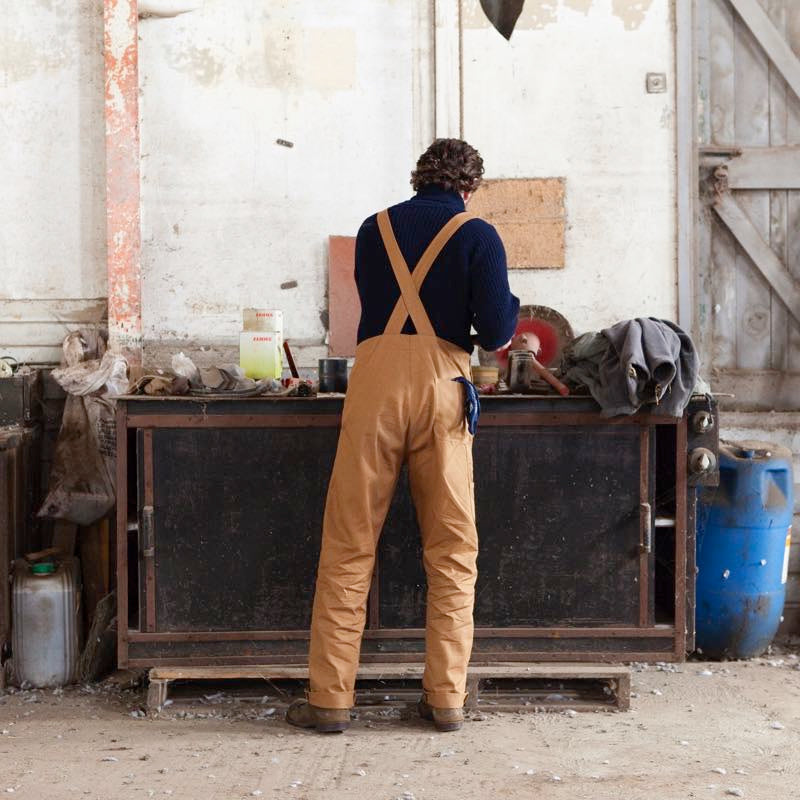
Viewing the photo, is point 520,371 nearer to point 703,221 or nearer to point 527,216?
point 527,216

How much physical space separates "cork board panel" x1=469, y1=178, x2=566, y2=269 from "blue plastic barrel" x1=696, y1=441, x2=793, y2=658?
1196 millimetres

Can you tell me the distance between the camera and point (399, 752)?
11.7 feet

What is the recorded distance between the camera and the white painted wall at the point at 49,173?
4965 millimetres

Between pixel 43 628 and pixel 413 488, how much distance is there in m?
1.72

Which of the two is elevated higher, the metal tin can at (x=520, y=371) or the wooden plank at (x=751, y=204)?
the wooden plank at (x=751, y=204)

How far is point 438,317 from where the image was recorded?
3.63 m

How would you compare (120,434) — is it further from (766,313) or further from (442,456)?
(766,313)

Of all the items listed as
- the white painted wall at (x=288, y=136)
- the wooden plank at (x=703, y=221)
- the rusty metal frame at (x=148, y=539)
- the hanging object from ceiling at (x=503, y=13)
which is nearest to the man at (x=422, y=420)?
the rusty metal frame at (x=148, y=539)

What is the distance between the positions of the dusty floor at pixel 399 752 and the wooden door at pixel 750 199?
5.49 feet

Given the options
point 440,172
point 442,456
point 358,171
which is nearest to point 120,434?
point 442,456

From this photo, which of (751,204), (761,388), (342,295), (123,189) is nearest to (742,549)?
(761,388)

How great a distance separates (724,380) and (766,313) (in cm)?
37

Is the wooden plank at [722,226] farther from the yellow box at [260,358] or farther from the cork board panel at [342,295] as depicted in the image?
the yellow box at [260,358]

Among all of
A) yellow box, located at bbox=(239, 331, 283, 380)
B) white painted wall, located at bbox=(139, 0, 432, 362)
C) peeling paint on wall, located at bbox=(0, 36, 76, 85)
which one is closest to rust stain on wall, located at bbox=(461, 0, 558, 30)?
white painted wall, located at bbox=(139, 0, 432, 362)
